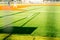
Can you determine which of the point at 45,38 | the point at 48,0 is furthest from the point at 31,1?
the point at 45,38

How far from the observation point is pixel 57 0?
3950 centimetres

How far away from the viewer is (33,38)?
5355mm

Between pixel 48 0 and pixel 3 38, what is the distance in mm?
34134

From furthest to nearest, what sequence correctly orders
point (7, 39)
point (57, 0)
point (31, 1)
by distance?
1. point (57, 0)
2. point (31, 1)
3. point (7, 39)

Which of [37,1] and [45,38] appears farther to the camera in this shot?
[37,1]

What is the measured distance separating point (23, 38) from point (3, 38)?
24.0 inches

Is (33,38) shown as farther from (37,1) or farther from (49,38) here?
(37,1)

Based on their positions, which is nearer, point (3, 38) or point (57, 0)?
point (3, 38)

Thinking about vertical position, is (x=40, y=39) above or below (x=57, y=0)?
above

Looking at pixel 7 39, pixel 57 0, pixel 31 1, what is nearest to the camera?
pixel 7 39

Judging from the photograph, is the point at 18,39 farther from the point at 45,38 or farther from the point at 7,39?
the point at 45,38

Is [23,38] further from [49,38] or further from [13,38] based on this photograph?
[49,38]

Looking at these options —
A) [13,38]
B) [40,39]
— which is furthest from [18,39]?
[40,39]

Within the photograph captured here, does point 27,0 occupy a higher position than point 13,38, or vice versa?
point 13,38
